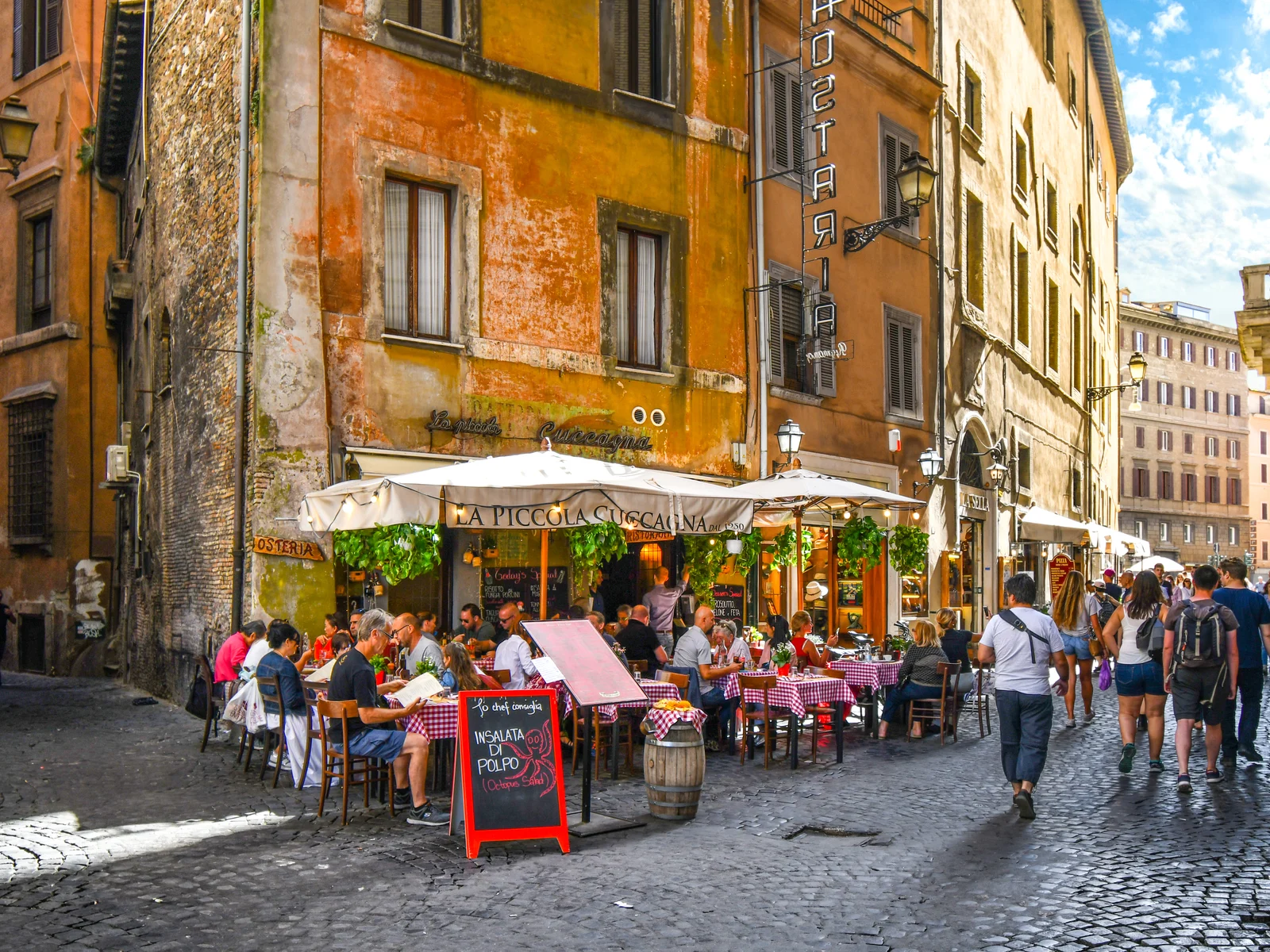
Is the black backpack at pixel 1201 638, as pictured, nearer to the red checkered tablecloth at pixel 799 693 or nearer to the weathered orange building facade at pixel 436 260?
the red checkered tablecloth at pixel 799 693

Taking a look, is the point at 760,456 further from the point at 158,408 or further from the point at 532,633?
the point at 532,633

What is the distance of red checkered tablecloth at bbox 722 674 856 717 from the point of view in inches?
422

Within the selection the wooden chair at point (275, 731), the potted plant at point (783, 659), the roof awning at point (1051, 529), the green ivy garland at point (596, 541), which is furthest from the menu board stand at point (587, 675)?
the roof awning at point (1051, 529)

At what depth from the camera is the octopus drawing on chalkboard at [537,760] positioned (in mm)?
7590

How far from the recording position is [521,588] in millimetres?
14711

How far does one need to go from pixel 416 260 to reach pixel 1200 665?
30.9 ft

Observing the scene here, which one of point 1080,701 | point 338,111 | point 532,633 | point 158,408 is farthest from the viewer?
point 158,408

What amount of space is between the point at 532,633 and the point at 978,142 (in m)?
20.7

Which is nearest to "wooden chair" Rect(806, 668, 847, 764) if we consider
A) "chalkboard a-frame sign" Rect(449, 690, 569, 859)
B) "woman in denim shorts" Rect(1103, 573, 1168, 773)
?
"woman in denim shorts" Rect(1103, 573, 1168, 773)

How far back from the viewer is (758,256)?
1784 centimetres

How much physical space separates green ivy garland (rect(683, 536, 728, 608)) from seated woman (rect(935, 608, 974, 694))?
363cm

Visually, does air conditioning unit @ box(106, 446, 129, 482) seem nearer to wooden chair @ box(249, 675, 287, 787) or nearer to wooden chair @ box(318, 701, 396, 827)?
wooden chair @ box(249, 675, 287, 787)

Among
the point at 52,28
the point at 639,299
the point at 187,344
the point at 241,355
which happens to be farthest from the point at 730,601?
the point at 52,28

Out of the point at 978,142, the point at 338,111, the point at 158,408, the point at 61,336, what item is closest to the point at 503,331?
the point at 338,111
